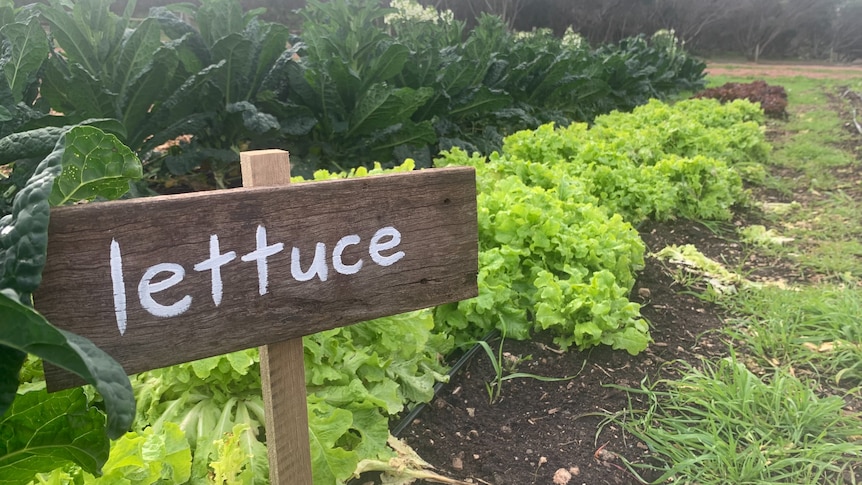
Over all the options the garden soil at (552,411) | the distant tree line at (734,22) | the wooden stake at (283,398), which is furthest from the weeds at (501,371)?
the distant tree line at (734,22)

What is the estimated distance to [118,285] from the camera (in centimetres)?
94

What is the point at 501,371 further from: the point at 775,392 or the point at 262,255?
the point at 262,255

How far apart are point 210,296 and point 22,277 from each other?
12.7 inches

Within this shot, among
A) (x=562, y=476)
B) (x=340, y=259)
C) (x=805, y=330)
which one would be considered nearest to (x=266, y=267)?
(x=340, y=259)

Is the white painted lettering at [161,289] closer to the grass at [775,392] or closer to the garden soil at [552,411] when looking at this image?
the garden soil at [552,411]

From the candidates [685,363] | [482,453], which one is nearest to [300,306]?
[482,453]

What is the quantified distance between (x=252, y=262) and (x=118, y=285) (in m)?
0.21

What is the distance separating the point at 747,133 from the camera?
6.70 m

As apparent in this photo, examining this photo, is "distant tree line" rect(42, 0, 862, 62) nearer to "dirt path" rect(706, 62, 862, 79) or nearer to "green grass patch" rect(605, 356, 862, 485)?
"dirt path" rect(706, 62, 862, 79)

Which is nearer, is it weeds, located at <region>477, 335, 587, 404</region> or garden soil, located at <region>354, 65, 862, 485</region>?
garden soil, located at <region>354, 65, 862, 485</region>

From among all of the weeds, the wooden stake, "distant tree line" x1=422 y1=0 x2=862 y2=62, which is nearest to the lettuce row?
the weeds

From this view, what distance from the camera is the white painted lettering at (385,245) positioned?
1.20m

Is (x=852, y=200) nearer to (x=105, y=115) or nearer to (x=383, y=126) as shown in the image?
(x=383, y=126)

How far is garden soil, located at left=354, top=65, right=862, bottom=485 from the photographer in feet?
6.05
